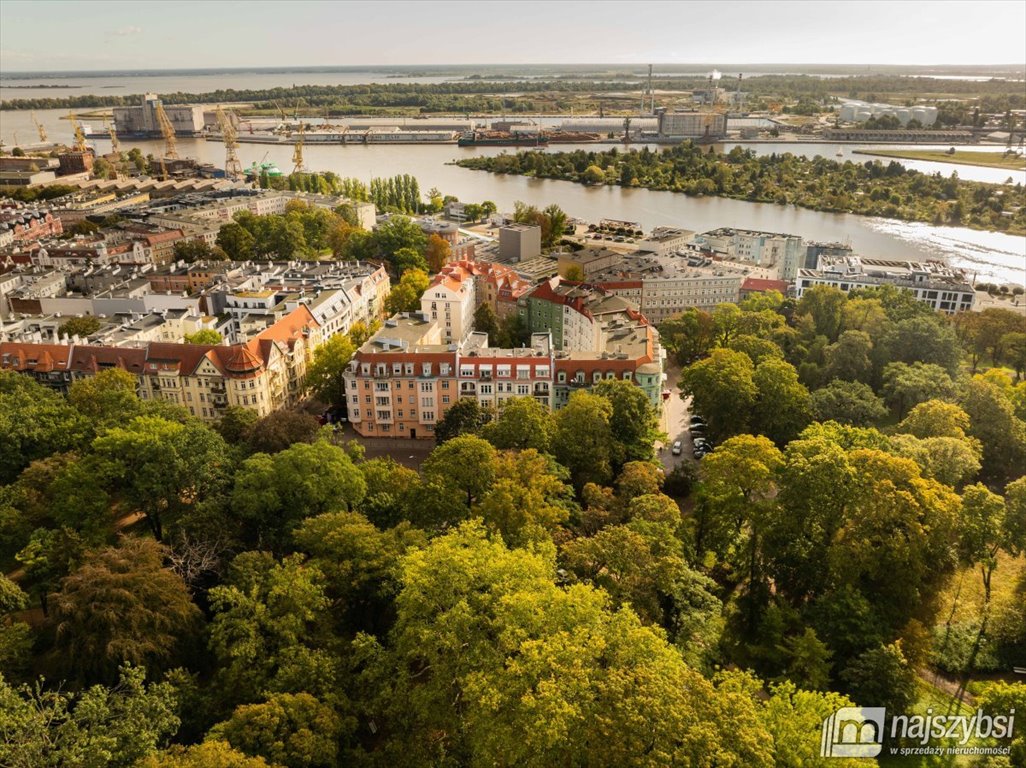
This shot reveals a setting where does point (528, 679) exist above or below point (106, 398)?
below

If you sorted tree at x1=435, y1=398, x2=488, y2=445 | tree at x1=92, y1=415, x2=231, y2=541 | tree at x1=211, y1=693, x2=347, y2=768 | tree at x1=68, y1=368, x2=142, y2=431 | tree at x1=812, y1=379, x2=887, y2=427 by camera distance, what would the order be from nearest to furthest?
1. tree at x1=211, y1=693, x2=347, y2=768
2. tree at x1=92, y1=415, x2=231, y2=541
3. tree at x1=68, y1=368, x2=142, y2=431
4. tree at x1=435, y1=398, x2=488, y2=445
5. tree at x1=812, y1=379, x2=887, y2=427

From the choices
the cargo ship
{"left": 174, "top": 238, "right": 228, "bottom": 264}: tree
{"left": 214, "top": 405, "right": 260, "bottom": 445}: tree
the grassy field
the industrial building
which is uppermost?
the industrial building

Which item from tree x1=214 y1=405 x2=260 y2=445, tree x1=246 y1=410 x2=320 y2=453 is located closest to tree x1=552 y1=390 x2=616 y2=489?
tree x1=246 y1=410 x2=320 y2=453

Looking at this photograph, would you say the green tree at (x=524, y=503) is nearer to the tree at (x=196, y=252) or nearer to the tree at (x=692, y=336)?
the tree at (x=692, y=336)

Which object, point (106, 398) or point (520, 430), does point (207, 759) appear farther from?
point (106, 398)

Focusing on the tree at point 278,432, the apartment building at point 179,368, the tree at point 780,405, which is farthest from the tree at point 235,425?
the tree at point 780,405

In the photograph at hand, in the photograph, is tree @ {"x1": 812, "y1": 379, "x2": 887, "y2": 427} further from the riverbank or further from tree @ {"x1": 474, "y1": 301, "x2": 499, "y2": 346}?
the riverbank

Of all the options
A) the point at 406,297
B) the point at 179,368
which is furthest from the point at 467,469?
the point at 406,297
